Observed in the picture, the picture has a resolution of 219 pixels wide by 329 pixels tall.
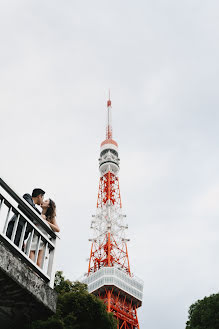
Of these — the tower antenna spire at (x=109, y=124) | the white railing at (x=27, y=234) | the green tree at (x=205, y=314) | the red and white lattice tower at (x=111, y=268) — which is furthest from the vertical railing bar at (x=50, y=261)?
the tower antenna spire at (x=109, y=124)

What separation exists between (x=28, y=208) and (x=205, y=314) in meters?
19.5

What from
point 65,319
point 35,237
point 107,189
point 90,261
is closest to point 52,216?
point 35,237

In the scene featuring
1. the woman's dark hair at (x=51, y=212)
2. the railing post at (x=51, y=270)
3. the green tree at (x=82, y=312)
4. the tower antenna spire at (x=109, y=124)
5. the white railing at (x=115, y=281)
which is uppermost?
the tower antenna spire at (x=109, y=124)

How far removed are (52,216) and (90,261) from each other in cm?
5132

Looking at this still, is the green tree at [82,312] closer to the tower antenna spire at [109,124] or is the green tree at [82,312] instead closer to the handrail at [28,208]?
the handrail at [28,208]

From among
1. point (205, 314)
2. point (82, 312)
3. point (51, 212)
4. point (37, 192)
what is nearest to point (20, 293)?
point (51, 212)

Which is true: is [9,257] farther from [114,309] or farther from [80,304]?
[114,309]

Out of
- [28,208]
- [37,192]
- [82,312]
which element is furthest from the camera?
[82,312]

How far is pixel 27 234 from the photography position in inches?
182

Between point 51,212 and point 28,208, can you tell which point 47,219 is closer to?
point 51,212

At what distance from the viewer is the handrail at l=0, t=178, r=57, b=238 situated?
436 cm

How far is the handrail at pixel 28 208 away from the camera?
436cm

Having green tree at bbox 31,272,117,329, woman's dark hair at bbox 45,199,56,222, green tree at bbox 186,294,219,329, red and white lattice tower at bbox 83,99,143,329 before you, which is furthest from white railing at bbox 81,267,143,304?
woman's dark hair at bbox 45,199,56,222

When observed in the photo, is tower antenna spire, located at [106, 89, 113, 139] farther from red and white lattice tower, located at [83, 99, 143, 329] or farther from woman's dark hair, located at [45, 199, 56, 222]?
woman's dark hair, located at [45, 199, 56, 222]
